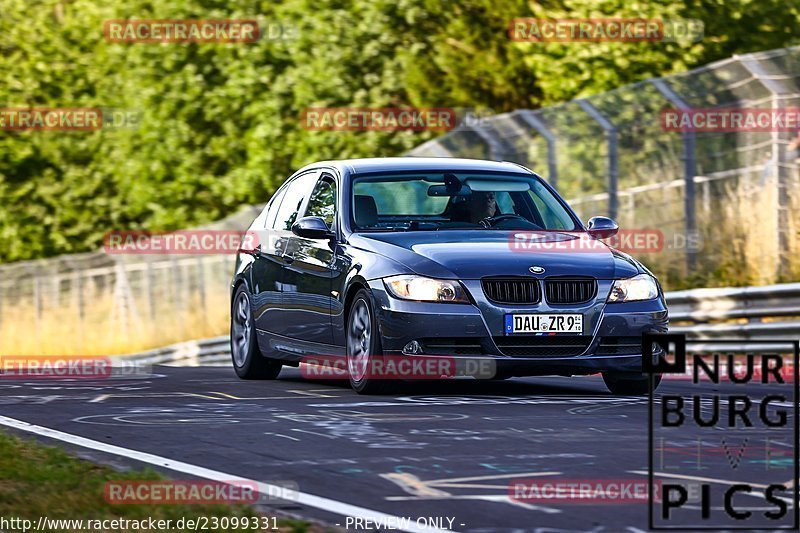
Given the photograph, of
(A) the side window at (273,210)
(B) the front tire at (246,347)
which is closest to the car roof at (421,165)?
(A) the side window at (273,210)

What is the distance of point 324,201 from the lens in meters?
13.6

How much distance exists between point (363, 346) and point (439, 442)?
3.12 meters

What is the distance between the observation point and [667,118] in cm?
2072

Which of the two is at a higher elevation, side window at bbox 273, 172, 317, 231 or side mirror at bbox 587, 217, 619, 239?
side window at bbox 273, 172, 317, 231

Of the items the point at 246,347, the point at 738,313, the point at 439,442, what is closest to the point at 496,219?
Answer: the point at 246,347

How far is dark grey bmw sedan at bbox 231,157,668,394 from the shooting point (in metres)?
11.5

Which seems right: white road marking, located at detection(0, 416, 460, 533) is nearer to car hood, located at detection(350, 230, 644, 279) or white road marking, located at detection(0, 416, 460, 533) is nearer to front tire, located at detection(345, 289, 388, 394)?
front tire, located at detection(345, 289, 388, 394)

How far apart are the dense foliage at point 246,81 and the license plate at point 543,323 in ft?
66.6

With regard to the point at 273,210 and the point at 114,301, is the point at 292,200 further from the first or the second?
the point at 114,301

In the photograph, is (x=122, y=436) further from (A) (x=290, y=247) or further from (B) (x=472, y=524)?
(A) (x=290, y=247)

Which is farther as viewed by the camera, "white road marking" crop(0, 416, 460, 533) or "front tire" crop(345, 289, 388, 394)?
"front tire" crop(345, 289, 388, 394)

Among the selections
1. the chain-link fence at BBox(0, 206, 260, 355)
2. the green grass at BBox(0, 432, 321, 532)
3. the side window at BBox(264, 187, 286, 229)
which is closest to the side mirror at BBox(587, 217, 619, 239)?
the side window at BBox(264, 187, 286, 229)

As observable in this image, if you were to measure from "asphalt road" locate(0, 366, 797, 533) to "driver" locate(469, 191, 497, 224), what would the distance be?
1221mm

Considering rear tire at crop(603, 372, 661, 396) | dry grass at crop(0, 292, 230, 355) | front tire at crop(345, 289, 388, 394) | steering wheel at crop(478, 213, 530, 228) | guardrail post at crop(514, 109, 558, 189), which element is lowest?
dry grass at crop(0, 292, 230, 355)
